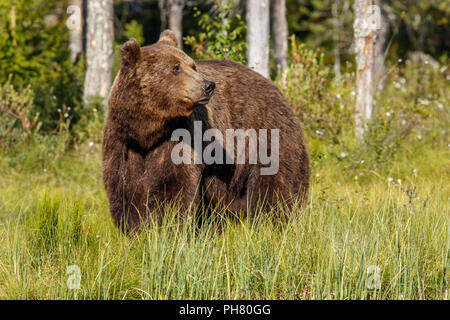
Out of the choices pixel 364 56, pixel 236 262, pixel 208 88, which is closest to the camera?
pixel 236 262

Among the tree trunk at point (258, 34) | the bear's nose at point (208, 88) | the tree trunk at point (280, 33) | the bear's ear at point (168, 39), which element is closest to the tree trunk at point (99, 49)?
the tree trunk at point (258, 34)

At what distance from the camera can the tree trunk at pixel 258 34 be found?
8.06 meters

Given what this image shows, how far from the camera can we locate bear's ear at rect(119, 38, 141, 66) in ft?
13.6

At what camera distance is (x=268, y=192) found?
5.12 m

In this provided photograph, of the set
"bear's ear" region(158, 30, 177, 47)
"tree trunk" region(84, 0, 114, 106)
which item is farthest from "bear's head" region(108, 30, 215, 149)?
"tree trunk" region(84, 0, 114, 106)

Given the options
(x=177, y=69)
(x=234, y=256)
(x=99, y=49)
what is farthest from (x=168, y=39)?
(x=99, y=49)

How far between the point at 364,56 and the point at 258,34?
1542 mm

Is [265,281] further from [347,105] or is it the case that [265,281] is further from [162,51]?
[347,105]

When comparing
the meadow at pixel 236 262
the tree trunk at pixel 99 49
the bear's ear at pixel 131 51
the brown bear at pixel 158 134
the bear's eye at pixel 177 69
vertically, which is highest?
the tree trunk at pixel 99 49

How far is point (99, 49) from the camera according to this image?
362 inches

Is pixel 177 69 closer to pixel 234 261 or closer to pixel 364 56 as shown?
pixel 234 261

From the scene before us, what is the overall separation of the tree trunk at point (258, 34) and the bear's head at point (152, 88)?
3.84 meters

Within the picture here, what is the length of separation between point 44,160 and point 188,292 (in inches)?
181

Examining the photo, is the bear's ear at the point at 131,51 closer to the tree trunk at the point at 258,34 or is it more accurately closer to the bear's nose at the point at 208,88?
the bear's nose at the point at 208,88
